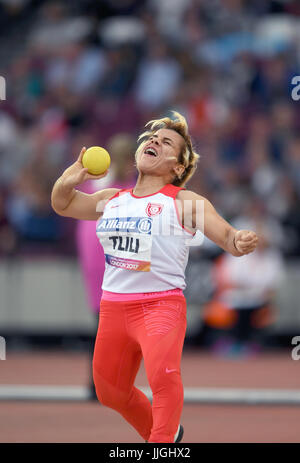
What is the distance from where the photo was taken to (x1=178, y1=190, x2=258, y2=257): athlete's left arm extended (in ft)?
16.8

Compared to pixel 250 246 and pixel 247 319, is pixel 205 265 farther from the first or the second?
pixel 250 246

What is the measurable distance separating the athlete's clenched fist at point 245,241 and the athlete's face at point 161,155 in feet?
2.73

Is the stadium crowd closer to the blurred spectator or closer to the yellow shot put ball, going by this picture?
the blurred spectator

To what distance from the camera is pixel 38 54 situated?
17547mm

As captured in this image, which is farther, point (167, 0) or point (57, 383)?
point (167, 0)

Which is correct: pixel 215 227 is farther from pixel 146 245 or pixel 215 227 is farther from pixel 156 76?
pixel 156 76

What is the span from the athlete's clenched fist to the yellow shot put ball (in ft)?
3.42

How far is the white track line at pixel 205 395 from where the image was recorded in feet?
29.1

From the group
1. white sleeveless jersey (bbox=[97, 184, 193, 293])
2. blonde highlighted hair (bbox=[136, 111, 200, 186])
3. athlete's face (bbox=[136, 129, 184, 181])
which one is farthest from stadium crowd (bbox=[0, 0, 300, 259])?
white sleeveless jersey (bbox=[97, 184, 193, 293])

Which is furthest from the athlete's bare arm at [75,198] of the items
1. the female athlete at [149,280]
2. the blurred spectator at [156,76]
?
the blurred spectator at [156,76]

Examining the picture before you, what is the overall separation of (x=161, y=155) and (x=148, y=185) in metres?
0.20

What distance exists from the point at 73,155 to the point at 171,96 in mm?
1949
